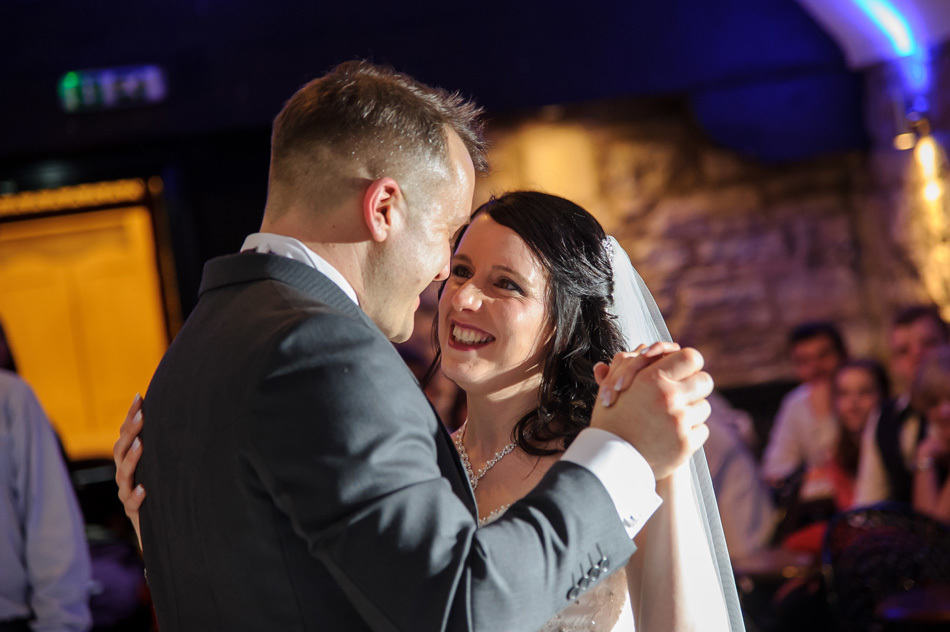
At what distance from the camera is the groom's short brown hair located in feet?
4.86

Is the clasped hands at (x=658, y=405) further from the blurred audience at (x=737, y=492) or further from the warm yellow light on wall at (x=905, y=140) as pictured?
the warm yellow light on wall at (x=905, y=140)

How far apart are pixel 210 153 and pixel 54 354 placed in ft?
7.87

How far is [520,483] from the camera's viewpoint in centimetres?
221

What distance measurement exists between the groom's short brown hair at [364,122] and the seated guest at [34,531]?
2.25 m

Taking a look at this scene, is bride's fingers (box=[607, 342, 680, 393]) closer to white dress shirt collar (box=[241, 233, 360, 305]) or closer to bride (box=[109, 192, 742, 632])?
white dress shirt collar (box=[241, 233, 360, 305])

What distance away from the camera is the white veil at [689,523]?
1935mm

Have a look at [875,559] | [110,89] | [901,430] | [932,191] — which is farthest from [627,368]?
[110,89]

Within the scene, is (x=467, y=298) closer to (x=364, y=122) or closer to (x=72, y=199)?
(x=364, y=122)

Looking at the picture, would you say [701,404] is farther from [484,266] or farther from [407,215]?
[484,266]

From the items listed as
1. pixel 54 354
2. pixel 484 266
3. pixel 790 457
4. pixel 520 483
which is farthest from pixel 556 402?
pixel 54 354

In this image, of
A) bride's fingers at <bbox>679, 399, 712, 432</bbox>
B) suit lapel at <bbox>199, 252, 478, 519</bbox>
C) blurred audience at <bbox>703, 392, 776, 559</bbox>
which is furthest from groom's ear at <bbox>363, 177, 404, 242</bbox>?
blurred audience at <bbox>703, 392, 776, 559</bbox>

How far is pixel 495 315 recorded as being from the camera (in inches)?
87.4

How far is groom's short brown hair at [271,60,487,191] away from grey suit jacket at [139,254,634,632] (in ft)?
0.62

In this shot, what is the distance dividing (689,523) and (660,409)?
678 millimetres
